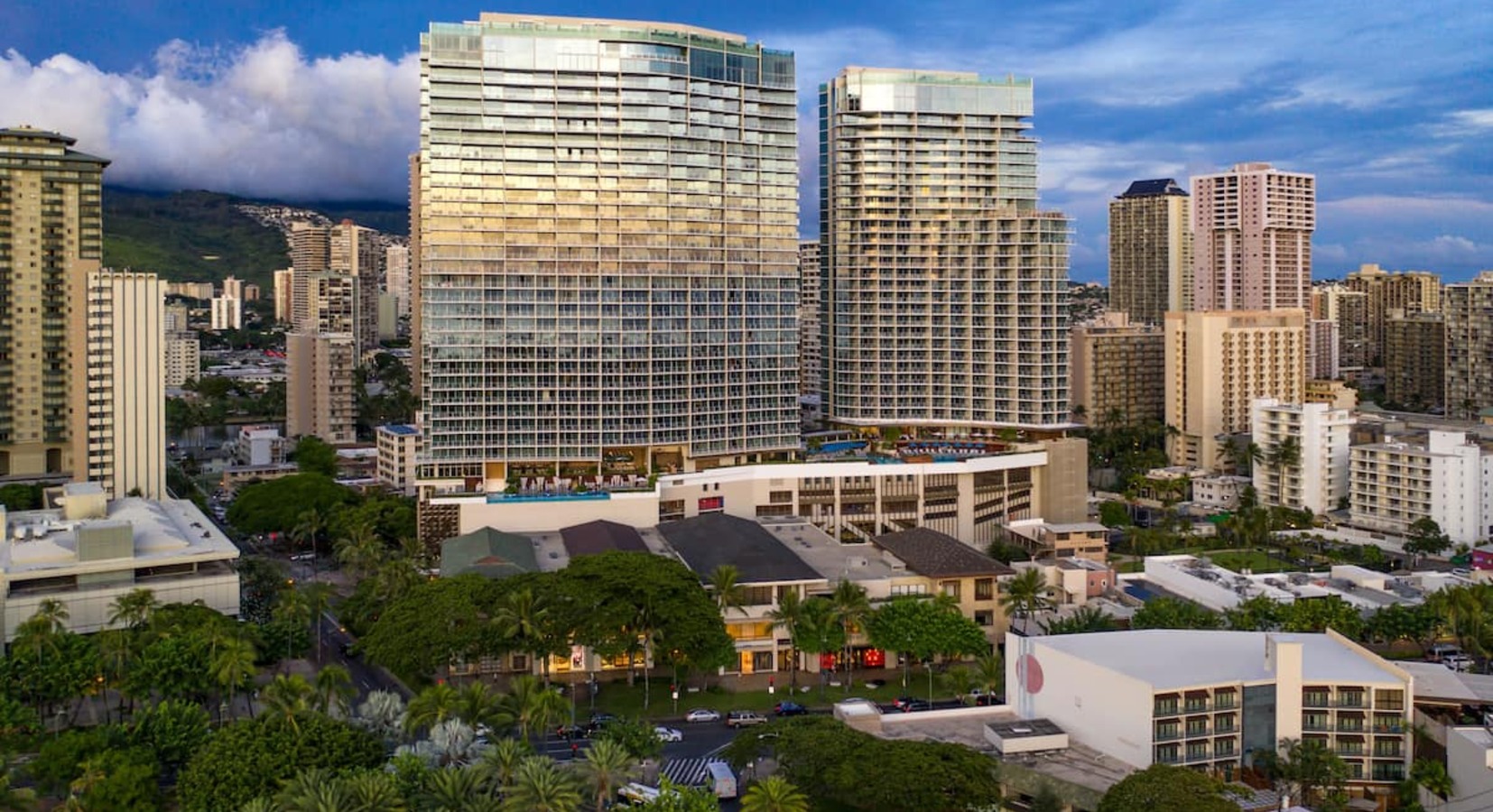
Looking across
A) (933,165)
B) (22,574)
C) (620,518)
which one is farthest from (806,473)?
(22,574)

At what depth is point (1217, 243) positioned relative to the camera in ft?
650

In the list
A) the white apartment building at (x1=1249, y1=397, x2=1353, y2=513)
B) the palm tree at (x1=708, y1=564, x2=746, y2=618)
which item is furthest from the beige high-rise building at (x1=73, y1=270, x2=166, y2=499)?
the white apartment building at (x1=1249, y1=397, x2=1353, y2=513)

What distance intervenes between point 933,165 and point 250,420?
11652 centimetres

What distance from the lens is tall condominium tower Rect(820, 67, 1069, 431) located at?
116250mm

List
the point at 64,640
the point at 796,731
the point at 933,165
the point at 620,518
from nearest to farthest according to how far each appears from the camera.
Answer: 1. the point at 796,731
2. the point at 64,640
3. the point at 620,518
4. the point at 933,165

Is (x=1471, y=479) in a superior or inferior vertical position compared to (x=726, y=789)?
superior

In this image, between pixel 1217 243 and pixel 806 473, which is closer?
pixel 806 473

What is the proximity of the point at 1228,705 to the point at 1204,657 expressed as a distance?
324 cm

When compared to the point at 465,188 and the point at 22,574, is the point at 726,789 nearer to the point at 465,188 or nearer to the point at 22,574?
the point at 22,574

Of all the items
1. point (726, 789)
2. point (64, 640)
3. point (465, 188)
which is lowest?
point (726, 789)

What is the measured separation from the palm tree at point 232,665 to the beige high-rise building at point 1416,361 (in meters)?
170

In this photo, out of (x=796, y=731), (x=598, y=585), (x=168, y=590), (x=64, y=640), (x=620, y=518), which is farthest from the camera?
(x=620, y=518)

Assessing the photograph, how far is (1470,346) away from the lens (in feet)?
506

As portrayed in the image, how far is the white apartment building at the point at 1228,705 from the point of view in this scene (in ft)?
165
